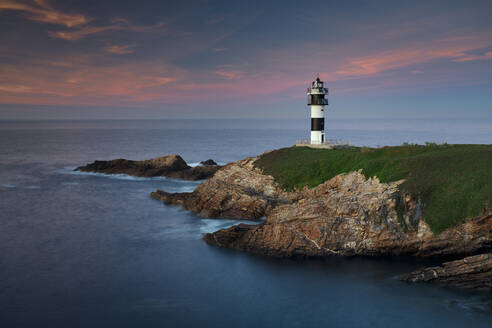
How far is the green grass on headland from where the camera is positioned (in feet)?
78.8

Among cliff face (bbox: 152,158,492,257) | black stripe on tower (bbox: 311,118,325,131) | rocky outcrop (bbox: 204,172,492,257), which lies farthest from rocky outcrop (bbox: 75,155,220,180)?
rocky outcrop (bbox: 204,172,492,257)

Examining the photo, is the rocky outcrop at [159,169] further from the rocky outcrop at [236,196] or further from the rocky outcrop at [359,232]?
the rocky outcrop at [359,232]

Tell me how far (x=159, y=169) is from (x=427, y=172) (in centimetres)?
4138

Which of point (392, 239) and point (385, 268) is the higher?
point (392, 239)

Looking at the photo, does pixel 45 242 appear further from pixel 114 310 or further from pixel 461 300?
pixel 461 300

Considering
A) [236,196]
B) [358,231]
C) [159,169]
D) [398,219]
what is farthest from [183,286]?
[159,169]

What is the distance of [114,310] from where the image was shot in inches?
781

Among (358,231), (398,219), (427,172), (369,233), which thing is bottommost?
(369,233)

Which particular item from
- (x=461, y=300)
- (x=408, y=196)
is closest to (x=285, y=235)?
(x=408, y=196)

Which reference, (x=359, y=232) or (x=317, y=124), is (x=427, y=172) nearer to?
(x=359, y=232)

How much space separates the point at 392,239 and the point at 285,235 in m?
7.24

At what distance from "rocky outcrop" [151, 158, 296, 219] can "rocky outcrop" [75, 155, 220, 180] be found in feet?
43.5

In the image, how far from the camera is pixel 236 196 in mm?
36031

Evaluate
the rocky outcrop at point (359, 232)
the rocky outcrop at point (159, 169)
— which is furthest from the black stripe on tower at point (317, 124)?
the rocky outcrop at point (359, 232)
